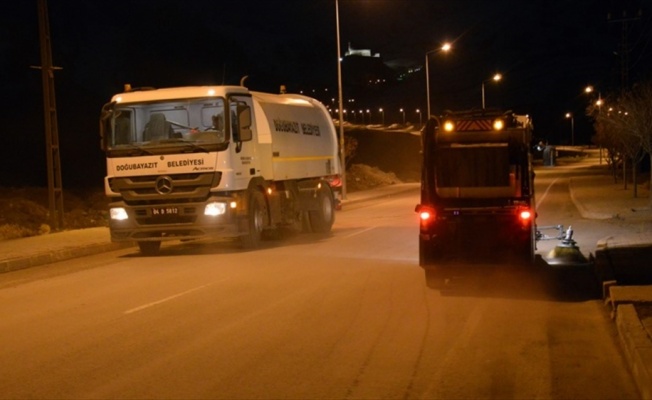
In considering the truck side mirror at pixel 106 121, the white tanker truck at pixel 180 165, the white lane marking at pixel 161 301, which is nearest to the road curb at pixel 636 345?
the white lane marking at pixel 161 301

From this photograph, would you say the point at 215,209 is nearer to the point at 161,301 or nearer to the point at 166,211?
the point at 166,211

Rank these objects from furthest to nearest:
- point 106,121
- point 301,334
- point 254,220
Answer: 1. point 254,220
2. point 106,121
3. point 301,334

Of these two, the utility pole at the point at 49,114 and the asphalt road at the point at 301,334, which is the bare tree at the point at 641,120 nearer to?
the asphalt road at the point at 301,334

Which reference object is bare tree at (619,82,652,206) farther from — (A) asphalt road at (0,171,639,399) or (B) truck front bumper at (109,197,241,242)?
(B) truck front bumper at (109,197,241,242)

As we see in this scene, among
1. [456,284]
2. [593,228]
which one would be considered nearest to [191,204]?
[456,284]

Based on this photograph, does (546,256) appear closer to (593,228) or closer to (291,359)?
(593,228)

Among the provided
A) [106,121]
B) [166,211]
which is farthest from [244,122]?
[106,121]

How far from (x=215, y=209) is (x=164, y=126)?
7.00 feet

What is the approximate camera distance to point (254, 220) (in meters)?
18.0

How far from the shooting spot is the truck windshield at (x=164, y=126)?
54.5 ft

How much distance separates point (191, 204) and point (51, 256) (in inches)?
136

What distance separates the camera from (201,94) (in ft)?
55.3

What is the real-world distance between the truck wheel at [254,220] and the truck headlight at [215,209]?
3.34 ft

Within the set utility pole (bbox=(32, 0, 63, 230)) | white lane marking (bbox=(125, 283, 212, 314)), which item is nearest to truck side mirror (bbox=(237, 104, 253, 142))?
white lane marking (bbox=(125, 283, 212, 314))
